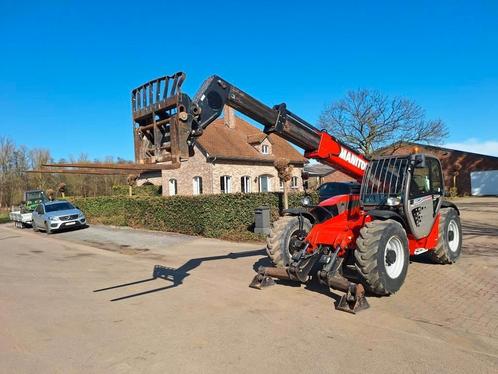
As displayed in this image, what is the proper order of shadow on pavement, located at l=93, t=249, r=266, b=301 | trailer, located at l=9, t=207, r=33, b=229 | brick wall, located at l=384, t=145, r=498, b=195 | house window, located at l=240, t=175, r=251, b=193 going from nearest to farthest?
1. shadow on pavement, located at l=93, t=249, r=266, b=301
2. trailer, located at l=9, t=207, r=33, b=229
3. house window, located at l=240, t=175, r=251, b=193
4. brick wall, located at l=384, t=145, r=498, b=195

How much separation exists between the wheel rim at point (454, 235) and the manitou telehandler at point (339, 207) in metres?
0.02

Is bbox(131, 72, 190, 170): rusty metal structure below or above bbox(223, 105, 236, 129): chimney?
below

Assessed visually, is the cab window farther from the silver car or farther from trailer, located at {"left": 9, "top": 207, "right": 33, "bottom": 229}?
trailer, located at {"left": 9, "top": 207, "right": 33, "bottom": 229}

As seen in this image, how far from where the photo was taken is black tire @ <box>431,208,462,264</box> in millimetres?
8391

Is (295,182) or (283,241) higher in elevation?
(295,182)

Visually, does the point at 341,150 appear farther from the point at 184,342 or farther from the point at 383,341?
the point at 184,342

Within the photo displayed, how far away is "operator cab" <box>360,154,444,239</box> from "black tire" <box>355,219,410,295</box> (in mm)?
551

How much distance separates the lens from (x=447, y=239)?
8.52 m

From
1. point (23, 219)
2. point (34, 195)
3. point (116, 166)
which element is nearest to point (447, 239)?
point (116, 166)

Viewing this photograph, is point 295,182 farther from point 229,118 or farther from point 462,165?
point 462,165

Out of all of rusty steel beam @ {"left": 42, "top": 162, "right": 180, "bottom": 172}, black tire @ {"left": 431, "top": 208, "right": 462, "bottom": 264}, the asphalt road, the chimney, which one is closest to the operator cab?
black tire @ {"left": 431, "top": 208, "right": 462, "bottom": 264}

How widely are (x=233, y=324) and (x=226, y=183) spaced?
75.0ft

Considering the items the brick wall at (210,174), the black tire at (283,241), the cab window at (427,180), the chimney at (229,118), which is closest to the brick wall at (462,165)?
the brick wall at (210,174)

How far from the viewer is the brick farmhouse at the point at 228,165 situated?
27.2m
